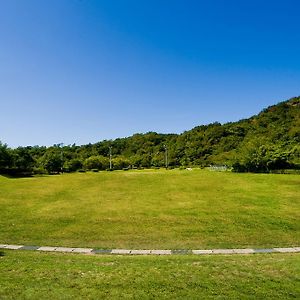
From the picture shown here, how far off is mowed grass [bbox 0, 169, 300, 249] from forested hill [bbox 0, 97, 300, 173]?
1860cm

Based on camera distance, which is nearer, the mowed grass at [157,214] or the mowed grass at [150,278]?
the mowed grass at [150,278]

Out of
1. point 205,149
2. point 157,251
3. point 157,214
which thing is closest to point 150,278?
point 157,251

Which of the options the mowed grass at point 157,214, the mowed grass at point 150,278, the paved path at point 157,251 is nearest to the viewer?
the mowed grass at point 150,278

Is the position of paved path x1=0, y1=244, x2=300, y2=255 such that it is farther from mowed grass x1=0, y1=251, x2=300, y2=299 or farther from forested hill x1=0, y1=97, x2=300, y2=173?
forested hill x1=0, y1=97, x2=300, y2=173

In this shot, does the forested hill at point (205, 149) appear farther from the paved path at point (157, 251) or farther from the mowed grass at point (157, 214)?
the paved path at point (157, 251)

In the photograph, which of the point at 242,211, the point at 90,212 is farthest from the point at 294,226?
the point at 90,212

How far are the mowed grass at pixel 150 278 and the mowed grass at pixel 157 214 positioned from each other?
5166 mm

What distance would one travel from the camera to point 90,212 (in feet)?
92.5

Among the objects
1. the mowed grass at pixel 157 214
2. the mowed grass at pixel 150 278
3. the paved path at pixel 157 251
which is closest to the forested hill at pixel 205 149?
the mowed grass at pixel 157 214

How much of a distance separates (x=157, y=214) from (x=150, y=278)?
15228 millimetres

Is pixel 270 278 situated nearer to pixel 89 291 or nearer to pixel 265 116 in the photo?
pixel 89 291

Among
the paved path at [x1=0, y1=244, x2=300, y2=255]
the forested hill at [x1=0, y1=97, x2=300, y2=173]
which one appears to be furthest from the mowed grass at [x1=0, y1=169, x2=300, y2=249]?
the forested hill at [x1=0, y1=97, x2=300, y2=173]

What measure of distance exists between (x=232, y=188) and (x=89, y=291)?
28.7 meters

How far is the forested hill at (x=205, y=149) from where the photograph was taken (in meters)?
61.5
